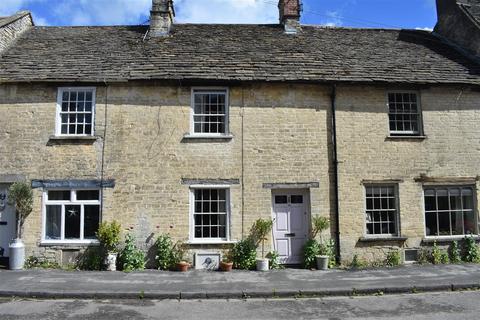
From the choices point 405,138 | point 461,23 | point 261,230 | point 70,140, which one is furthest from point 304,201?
point 461,23

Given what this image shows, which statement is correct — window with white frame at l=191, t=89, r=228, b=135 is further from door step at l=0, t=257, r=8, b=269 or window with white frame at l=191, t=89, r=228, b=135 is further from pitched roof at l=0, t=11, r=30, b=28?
pitched roof at l=0, t=11, r=30, b=28

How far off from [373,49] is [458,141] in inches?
186

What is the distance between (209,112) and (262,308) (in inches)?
277

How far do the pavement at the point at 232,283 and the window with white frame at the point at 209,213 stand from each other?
131cm

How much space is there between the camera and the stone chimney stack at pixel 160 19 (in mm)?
16812

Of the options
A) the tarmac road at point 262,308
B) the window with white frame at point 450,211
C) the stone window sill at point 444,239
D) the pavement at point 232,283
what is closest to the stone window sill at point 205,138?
the pavement at point 232,283

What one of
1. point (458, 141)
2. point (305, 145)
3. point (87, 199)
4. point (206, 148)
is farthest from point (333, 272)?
point (87, 199)

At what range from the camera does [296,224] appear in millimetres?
13766

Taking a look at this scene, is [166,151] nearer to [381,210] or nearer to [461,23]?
[381,210]

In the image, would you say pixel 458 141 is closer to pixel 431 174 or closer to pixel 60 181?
pixel 431 174

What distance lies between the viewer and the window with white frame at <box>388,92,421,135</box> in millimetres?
14453

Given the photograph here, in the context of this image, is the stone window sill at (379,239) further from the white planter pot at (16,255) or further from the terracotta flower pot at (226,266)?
the white planter pot at (16,255)

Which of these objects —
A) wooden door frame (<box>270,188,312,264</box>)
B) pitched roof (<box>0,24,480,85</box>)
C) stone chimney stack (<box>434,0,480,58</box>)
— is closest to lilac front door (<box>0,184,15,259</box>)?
pitched roof (<box>0,24,480,85</box>)

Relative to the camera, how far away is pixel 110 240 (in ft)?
42.1
